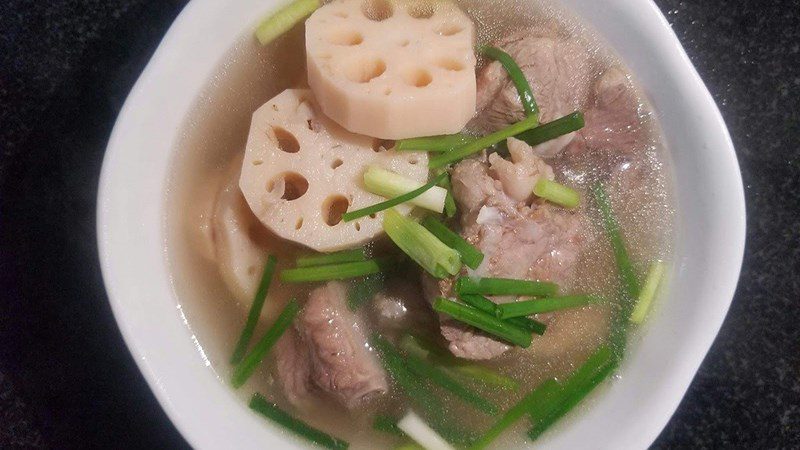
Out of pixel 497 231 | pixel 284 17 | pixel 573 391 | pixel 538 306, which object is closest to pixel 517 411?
pixel 573 391

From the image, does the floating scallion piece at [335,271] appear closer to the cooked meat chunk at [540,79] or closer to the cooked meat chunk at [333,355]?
the cooked meat chunk at [333,355]

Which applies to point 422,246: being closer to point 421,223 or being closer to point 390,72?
point 421,223

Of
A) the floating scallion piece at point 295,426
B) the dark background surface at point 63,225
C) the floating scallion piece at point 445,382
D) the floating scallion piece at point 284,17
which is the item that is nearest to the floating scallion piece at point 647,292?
the floating scallion piece at point 445,382

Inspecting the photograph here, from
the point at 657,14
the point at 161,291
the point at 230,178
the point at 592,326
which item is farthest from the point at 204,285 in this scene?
the point at 657,14

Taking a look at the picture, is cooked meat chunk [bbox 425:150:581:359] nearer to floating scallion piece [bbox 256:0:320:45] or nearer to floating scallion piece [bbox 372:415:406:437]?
floating scallion piece [bbox 372:415:406:437]

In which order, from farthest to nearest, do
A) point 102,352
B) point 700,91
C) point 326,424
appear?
point 102,352 < point 326,424 < point 700,91

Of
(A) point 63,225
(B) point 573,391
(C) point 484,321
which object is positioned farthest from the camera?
(A) point 63,225

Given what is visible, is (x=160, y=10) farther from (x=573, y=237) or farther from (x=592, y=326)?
(x=592, y=326)
